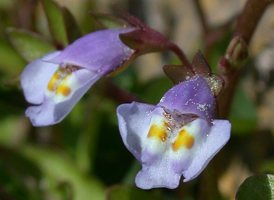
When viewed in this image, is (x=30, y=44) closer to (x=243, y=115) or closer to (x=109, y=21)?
(x=109, y=21)

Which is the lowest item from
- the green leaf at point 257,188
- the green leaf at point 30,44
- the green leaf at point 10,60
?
the green leaf at point 10,60

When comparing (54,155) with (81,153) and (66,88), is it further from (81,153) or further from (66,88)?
(66,88)

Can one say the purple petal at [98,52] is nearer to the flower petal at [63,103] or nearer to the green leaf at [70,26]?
the flower petal at [63,103]

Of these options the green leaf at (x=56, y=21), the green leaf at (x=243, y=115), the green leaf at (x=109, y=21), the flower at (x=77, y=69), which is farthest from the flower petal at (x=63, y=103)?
the green leaf at (x=243, y=115)

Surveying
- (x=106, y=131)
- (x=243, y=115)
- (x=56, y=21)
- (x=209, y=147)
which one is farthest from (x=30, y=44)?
(x=243, y=115)

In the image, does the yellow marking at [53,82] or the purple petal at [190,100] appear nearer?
the purple petal at [190,100]

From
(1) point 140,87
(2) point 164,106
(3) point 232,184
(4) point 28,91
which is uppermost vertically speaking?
(2) point 164,106

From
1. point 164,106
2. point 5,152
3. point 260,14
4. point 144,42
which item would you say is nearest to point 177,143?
point 164,106
